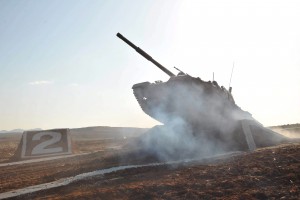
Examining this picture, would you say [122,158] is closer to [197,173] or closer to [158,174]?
[158,174]

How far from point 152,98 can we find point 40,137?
9490mm

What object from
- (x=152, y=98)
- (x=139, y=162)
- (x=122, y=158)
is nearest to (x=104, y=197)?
(x=139, y=162)

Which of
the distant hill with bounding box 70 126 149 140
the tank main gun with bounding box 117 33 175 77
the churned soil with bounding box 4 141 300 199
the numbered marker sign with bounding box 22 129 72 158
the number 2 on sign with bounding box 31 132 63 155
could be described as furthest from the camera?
the distant hill with bounding box 70 126 149 140

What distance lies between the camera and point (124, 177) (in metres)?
11.4

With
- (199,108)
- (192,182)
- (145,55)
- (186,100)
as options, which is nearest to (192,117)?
(199,108)

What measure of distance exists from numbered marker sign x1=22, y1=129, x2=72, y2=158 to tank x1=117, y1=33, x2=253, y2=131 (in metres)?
7.18

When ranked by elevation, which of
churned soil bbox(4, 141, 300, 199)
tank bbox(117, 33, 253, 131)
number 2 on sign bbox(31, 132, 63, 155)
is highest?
tank bbox(117, 33, 253, 131)

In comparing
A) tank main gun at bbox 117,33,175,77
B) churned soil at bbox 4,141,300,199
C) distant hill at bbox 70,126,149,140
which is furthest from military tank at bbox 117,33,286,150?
distant hill at bbox 70,126,149,140

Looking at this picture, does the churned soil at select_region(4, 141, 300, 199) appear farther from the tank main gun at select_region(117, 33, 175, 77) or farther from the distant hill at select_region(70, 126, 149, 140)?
the distant hill at select_region(70, 126, 149, 140)

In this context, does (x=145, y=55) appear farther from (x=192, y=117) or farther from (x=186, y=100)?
(x=192, y=117)

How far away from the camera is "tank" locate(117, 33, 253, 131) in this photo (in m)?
19.8

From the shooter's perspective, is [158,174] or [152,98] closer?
[158,174]

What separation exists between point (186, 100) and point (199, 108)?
1030mm

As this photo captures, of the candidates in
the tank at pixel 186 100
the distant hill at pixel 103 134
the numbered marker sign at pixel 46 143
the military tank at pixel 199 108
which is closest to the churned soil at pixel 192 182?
the military tank at pixel 199 108
